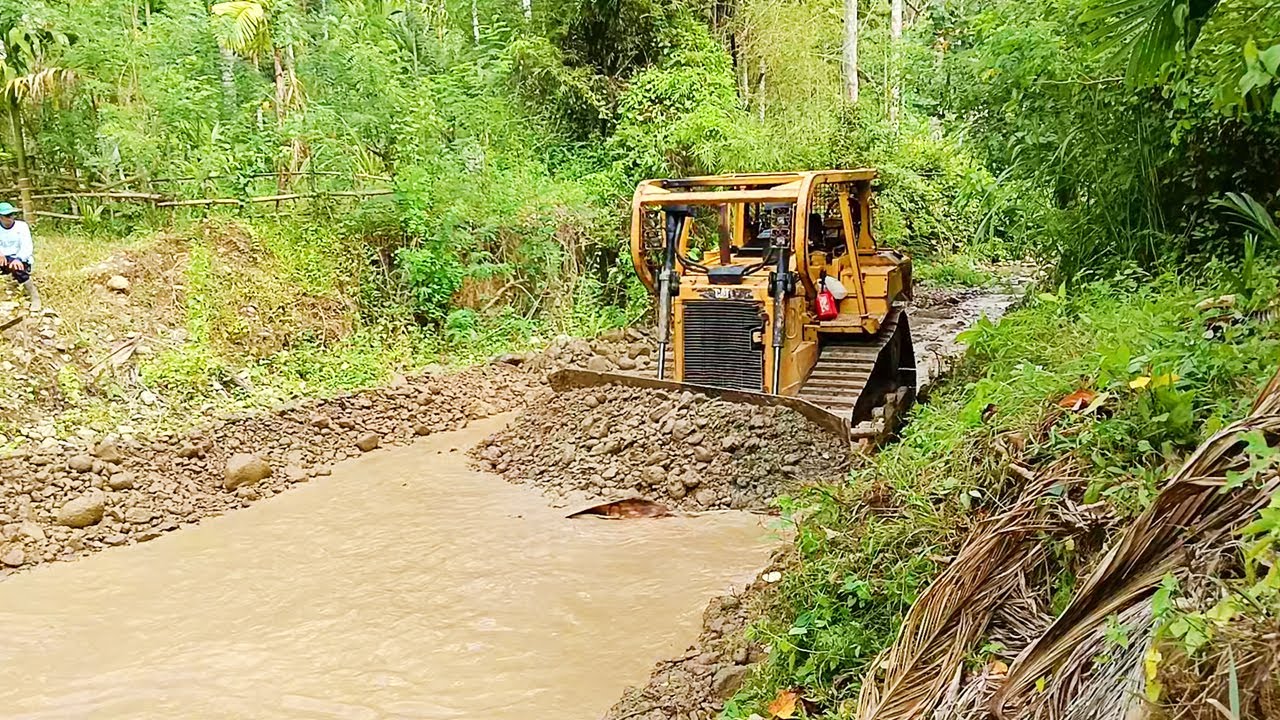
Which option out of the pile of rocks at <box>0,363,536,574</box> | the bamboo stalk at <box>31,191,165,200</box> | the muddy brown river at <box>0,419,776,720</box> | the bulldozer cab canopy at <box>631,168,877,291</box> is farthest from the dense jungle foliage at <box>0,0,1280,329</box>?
the muddy brown river at <box>0,419,776,720</box>

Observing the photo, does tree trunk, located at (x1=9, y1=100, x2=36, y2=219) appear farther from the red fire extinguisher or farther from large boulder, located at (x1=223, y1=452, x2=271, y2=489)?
the red fire extinguisher

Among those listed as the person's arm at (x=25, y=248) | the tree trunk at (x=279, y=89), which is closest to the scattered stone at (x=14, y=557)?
the person's arm at (x=25, y=248)

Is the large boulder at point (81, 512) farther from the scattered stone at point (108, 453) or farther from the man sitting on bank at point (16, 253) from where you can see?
the man sitting on bank at point (16, 253)

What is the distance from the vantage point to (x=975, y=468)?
3.60 metres

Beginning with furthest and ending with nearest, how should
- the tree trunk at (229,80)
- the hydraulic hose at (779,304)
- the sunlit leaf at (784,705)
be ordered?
the tree trunk at (229,80) → the hydraulic hose at (779,304) → the sunlit leaf at (784,705)

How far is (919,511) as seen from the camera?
3.78 m

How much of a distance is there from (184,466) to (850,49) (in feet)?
48.1

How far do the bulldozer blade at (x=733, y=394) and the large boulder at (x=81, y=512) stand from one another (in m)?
3.97

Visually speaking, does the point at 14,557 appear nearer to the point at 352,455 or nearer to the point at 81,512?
the point at 81,512

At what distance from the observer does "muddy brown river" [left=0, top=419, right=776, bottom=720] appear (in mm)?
5113

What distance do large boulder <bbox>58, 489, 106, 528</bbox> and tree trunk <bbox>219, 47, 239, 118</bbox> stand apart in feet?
30.2

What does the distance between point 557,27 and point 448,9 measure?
7030 millimetres

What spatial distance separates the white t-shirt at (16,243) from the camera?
993 cm

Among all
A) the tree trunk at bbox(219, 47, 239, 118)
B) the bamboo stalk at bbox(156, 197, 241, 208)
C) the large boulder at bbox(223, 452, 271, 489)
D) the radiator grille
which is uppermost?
the tree trunk at bbox(219, 47, 239, 118)
